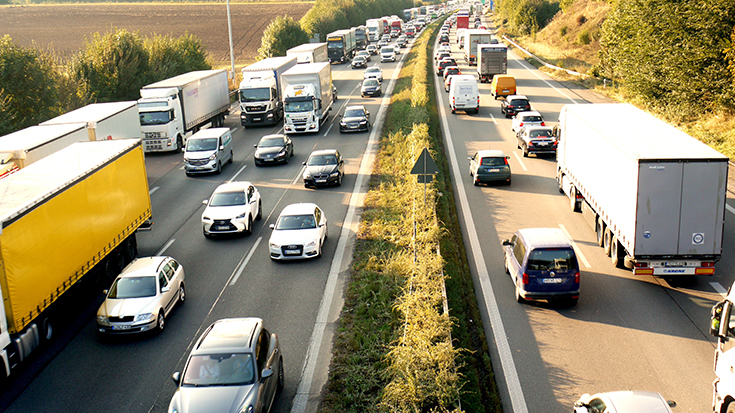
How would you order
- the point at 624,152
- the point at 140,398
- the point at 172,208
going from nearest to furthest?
1. the point at 140,398
2. the point at 624,152
3. the point at 172,208

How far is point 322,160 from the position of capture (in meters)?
26.7

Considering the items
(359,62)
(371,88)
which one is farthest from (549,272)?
(359,62)

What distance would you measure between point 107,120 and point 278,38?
162 feet

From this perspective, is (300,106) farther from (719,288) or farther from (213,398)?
(213,398)

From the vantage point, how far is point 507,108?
Result: 39.0m

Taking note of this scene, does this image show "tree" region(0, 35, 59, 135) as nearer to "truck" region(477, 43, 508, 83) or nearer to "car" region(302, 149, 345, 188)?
"car" region(302, 149, 345, 188)

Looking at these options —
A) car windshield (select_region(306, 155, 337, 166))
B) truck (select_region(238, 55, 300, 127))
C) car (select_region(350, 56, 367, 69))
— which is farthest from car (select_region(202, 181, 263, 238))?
car (select_region(350, 56, 367, 69))

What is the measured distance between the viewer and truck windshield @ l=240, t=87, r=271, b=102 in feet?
131

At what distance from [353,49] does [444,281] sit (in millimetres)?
76910

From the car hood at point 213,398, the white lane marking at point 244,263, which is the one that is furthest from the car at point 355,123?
the car hood at point 213,398

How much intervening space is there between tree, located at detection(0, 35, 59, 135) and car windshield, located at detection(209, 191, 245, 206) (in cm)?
1390

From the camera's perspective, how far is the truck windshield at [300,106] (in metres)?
37.0

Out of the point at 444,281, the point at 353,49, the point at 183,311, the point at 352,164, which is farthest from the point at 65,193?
the point at 353,49

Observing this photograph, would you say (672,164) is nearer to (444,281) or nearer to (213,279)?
(444,281)
